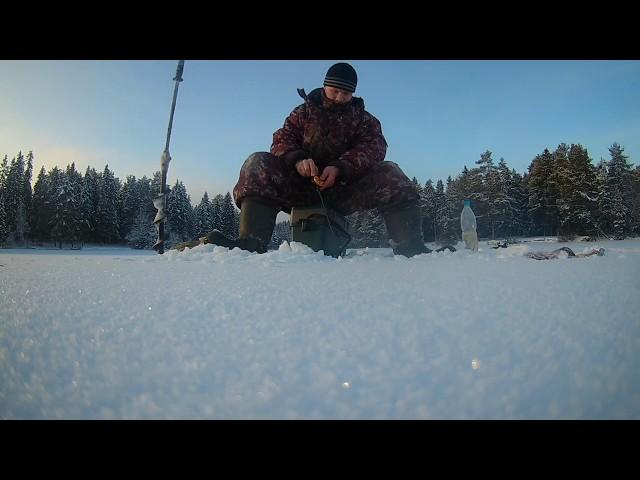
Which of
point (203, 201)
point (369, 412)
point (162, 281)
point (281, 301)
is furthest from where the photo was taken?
point (203, 201)

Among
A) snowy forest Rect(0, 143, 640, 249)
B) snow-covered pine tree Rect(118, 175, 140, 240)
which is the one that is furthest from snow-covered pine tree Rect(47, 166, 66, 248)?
snow-covered pine tree Rect(118, 175, 140, 240)

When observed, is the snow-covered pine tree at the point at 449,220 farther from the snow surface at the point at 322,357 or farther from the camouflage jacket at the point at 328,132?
the snow surface at the point at 322,357

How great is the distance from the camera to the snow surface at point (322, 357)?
187mm

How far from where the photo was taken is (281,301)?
0.38 m

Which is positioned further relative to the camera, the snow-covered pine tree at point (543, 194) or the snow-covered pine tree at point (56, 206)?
the snow-covered pine tree at point (56, 206)

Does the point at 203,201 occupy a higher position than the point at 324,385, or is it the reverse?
the point at 203,201

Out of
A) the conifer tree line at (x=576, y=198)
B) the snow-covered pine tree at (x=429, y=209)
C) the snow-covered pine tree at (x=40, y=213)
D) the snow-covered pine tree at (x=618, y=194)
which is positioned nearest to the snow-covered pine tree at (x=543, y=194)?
the conifer tree line at (x=576, y=198)

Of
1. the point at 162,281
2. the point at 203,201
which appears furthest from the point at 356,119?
the point at 203,201

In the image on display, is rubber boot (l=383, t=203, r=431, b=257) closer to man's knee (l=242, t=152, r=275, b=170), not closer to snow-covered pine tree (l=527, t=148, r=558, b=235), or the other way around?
man's knee (l=242, t=152, r=275, b=170)

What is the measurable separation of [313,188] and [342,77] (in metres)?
0.52

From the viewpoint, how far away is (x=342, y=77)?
1.47 m

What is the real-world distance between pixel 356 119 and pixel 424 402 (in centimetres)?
157

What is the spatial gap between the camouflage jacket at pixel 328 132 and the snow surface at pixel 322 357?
122 centimetres
